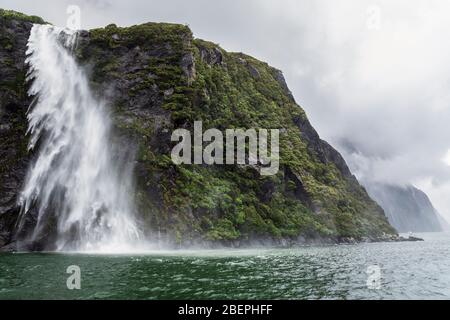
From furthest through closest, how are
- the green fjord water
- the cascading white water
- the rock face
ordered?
the rock face
the cascading white water
the green fjord water

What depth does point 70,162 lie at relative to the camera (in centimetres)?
5753

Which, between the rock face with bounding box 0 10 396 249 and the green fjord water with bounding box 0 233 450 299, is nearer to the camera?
the green fjord water with bounding box 0 233 450 299

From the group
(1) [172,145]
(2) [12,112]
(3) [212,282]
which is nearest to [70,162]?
(2) [12,112]

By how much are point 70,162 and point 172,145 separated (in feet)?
63.5

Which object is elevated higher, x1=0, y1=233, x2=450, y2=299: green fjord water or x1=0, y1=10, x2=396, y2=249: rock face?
x1=0, y1=10, x2=396, y2=249: rock face

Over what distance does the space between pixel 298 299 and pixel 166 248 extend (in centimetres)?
4163

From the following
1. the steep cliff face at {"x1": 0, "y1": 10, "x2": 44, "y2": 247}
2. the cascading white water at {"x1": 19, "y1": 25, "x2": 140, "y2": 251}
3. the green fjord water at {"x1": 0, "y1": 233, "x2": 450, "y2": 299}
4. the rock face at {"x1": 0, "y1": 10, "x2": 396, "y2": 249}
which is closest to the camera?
the green fjord water at {"x1": 0, "y1": 233, "x2": 450, "y2": 299}

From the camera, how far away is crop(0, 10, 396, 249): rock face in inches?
2418

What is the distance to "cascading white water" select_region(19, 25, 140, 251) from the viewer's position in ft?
173

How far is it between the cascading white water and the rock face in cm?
195

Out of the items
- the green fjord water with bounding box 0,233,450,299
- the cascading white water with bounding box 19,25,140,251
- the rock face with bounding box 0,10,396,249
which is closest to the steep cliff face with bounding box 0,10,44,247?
the rock face with bounding box 0,10,396,249

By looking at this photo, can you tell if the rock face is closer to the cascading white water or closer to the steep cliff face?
the steep cliff face

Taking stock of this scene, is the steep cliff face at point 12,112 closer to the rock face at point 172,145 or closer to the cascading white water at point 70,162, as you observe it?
the rock face at point 172,145

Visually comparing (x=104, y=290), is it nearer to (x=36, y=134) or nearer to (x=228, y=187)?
(x=36, y=134)
